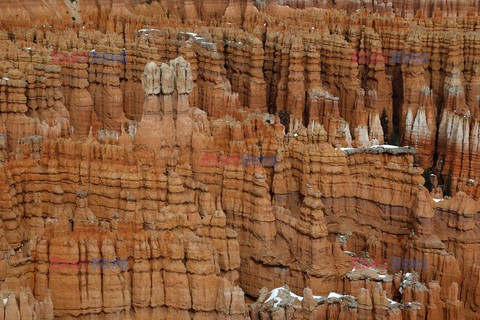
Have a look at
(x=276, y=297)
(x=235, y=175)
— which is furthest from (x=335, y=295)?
(x=235, y=175)

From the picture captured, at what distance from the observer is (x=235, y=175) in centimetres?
3728

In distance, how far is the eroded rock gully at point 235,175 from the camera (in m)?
30.6

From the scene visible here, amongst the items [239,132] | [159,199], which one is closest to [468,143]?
[239,132]

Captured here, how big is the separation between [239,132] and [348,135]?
11.0 metres

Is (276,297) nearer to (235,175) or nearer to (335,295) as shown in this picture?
(335,295)

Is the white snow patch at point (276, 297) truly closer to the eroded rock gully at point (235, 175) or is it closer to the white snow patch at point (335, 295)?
the eroded rock gully at point (235, 175)

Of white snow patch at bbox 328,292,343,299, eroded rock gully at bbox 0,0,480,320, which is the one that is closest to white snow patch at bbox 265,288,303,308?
eroded rock gully at bbox 0,0,480,320

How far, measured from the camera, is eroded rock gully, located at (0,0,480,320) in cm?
3061

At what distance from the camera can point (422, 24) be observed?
65.9 meters

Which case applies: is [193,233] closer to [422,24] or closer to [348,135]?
[348,135]

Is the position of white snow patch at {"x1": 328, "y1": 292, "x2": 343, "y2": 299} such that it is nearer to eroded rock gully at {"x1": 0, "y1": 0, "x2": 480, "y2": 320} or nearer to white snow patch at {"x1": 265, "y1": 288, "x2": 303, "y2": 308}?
eroded rock gully at {"x1": 0, "y1": 0, "x2": 480, "y2": 320}

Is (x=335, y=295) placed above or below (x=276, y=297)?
below

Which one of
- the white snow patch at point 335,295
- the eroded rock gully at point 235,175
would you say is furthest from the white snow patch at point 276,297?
the white snow patch at point 335,295

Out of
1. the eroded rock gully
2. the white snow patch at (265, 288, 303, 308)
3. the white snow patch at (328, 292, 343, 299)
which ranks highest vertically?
the eroded rock gully
